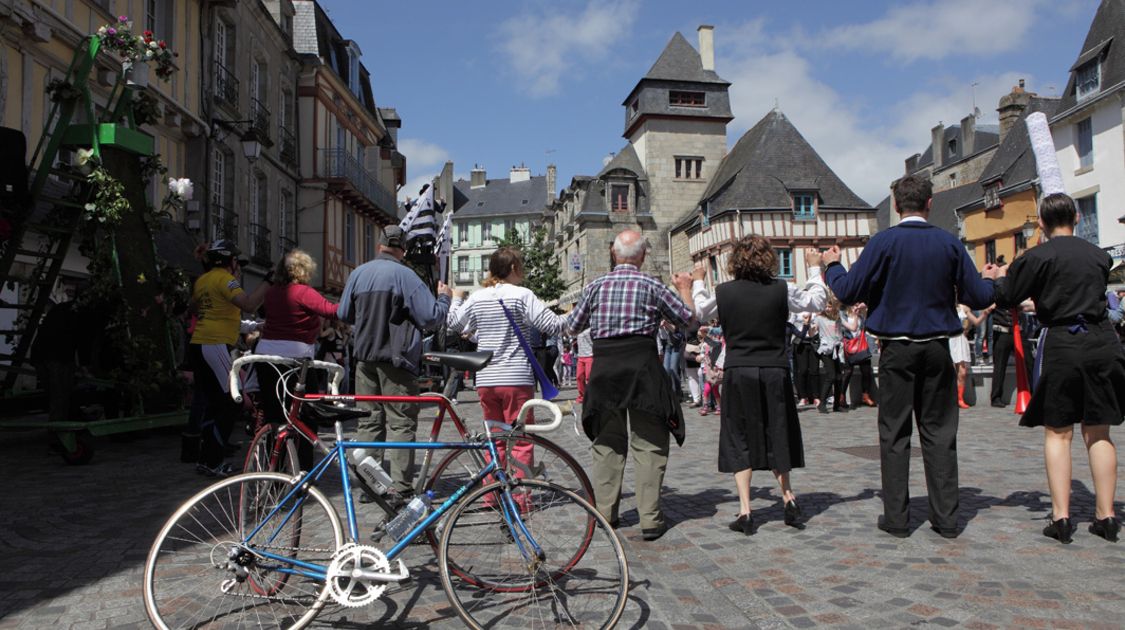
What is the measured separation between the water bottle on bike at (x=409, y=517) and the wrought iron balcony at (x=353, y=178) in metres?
25.0

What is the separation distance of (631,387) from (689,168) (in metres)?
52.5

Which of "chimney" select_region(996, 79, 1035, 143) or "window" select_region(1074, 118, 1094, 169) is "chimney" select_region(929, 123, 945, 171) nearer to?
"chimney" select_region(996, 79, 1035, 143)

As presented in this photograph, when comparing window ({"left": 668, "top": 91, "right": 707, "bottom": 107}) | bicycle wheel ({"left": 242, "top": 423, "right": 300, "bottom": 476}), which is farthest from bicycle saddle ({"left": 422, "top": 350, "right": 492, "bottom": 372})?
window ({"left": 668, "top": 91, "right": 707, "bottom": 107})

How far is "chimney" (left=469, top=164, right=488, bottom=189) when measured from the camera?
93.8 meters

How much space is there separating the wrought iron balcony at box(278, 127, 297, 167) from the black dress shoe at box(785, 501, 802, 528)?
22344 millimetres

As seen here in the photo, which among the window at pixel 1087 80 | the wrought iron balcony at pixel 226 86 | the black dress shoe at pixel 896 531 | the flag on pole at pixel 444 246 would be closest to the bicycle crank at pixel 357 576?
the black dress shoe at pixel 896 531

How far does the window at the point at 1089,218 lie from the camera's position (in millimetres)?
31281

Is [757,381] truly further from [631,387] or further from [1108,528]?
[1108,528]

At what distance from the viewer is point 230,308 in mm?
6820

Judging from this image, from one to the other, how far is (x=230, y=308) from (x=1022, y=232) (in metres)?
38.0

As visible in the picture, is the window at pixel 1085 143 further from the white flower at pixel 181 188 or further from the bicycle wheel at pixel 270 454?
the bicycle wheel at pixel 270 454

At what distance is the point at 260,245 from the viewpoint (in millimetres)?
22594

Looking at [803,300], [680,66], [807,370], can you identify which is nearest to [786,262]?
[680,66]

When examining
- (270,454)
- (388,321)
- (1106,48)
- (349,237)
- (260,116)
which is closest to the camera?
(270,454)
